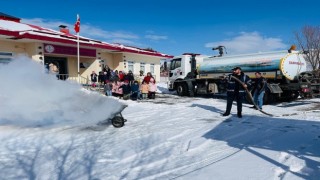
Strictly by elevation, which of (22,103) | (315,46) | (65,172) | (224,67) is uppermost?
(315,46)

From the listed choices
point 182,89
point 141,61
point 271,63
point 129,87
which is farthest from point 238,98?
point 141,61

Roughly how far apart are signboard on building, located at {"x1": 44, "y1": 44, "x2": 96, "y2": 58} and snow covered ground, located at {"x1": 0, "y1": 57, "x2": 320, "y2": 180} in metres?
11.6

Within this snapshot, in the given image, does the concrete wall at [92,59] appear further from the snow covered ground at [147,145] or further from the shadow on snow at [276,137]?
the shadow on snow at [276,137]

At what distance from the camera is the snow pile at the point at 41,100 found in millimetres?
7906

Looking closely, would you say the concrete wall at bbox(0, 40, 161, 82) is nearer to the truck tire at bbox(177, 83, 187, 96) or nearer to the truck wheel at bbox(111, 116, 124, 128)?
the truck tire at bbox(177, 83, 187, 96)

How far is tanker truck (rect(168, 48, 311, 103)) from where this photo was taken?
14.1 meters

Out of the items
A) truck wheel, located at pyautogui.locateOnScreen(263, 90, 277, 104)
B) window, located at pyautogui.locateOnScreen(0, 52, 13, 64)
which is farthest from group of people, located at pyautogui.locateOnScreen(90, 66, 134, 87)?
truck wheel, located at pyautogui.locateOnScreen(263, 90, 277, 104)

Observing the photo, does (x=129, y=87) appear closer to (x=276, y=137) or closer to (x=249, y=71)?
(x=249, y=71)

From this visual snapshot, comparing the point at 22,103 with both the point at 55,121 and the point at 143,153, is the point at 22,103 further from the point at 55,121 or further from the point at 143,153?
the point at 143,153

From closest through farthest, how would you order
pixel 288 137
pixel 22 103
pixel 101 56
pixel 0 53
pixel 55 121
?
pixel 288 137 → pixel 22 103 → pixel 55 121 → pixel 0 53 → pixel 101 56

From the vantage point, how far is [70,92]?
8.28m

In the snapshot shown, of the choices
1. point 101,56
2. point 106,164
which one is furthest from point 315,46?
point 106,164

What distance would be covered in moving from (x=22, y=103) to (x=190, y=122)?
491 cm

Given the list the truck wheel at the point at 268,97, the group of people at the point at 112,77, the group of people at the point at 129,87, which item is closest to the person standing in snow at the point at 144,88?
the group of people at the point at 129,87
